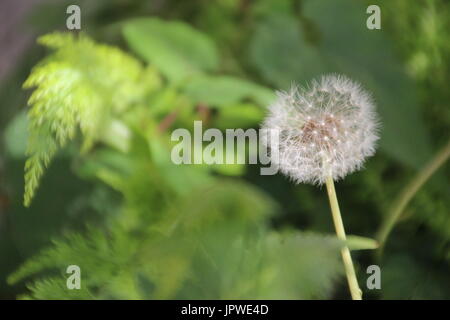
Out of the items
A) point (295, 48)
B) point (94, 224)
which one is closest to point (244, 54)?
point (295, 48)

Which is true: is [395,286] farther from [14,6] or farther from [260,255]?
[14,6]

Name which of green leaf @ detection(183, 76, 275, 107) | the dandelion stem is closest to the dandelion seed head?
the dandelion stem

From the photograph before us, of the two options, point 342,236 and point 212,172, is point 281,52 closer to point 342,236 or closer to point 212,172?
point 212,172

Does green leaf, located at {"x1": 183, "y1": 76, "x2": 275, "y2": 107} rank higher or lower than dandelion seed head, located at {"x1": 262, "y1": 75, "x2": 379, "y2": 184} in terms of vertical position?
higher

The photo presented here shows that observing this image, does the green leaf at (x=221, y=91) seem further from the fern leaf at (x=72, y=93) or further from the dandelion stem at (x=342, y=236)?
the dandelion stem at (x=342, y=236)

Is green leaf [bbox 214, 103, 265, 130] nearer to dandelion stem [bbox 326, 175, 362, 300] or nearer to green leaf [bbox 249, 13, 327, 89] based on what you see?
green leaf [bbox 249, 13, 327, 89]

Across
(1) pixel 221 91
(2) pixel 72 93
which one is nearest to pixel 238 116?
(1) pixel 221 91

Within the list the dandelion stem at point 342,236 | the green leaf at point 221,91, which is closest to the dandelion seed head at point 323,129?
the dandelion stem at point 342,236
